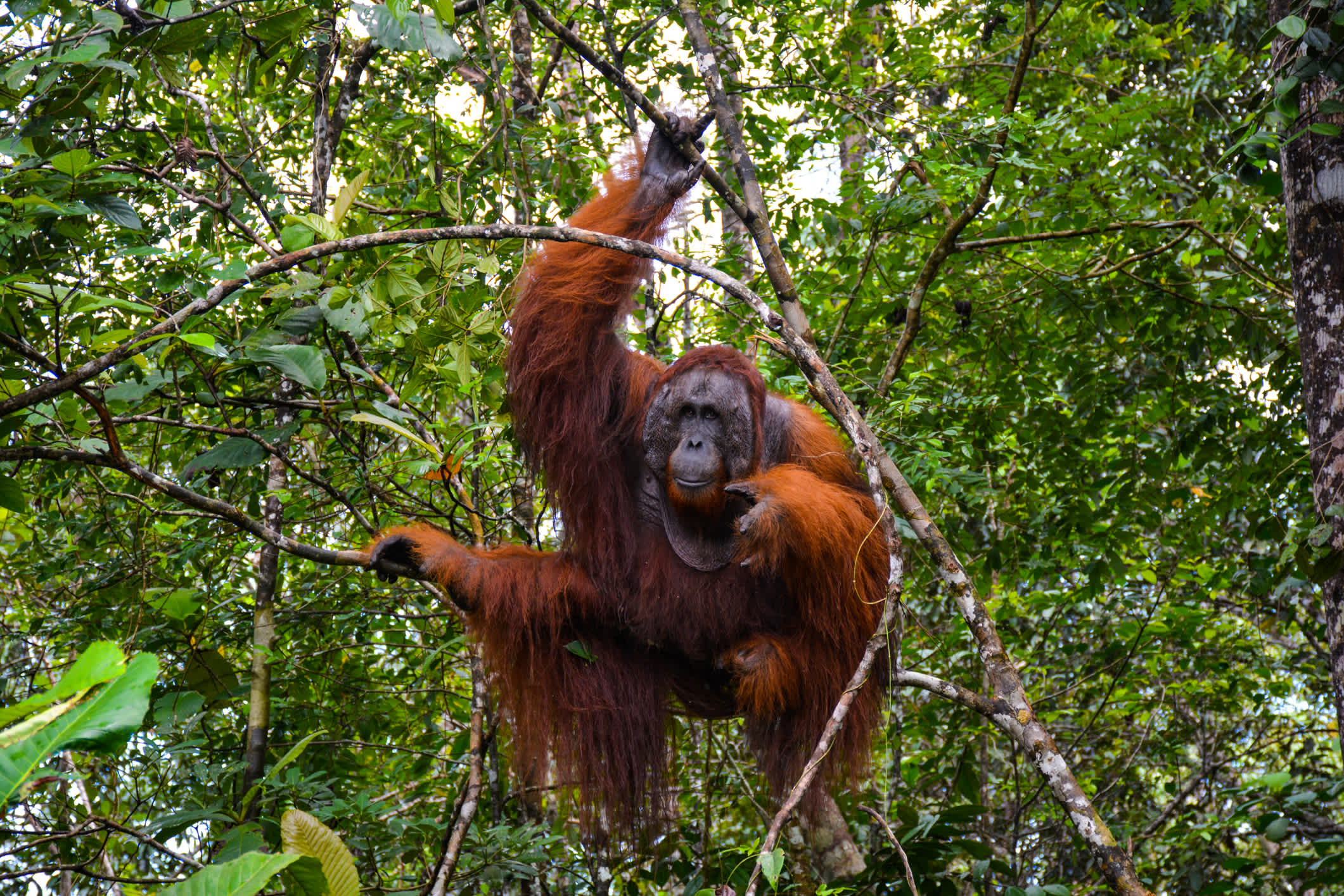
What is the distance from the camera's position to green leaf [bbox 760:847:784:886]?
1.56m

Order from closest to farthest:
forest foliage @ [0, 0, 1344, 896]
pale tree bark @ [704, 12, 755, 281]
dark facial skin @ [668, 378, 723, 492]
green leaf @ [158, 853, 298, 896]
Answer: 1. green leaf @ [158, 853, 298, 896]
2. forest foliage @ [0, 0, 1344, 896]
3. dark facial skin @ [668, 378, 723, 492]
4. pale tree bark @ [704, 12, 755, 281]

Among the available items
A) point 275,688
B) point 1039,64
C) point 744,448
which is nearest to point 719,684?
point 744,448

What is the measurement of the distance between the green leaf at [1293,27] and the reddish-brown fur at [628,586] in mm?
1539

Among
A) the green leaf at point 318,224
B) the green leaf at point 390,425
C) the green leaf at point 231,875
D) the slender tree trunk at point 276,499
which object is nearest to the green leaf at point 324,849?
the green leaf at point 231,875

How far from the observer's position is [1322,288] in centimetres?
262

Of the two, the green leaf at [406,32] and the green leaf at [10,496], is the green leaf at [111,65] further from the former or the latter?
the green leaf at [10,496]

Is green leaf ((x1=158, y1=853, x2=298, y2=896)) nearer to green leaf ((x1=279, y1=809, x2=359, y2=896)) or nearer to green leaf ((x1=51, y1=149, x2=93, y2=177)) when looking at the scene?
green leaf ((x1=279, y1=809, x2=359, y2=896))

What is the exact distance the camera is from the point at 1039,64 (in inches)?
202

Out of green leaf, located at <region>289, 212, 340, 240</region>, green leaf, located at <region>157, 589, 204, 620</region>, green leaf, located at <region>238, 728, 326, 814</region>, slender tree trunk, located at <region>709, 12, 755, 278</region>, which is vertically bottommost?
green leaf, located at <region>238, 728, 326, 814</region>

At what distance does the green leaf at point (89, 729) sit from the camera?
0.90 metres

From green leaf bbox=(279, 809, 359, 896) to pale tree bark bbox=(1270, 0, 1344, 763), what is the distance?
7.59ft

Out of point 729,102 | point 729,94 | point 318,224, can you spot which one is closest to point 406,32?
point 318,224

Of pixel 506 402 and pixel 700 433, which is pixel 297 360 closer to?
pixel 506 402

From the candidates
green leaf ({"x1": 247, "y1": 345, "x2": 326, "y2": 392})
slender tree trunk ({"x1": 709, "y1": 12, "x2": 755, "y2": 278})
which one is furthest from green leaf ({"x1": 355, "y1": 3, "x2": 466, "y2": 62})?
slender tree trunk ({"x1": 709, "y1": 12, "x2": 755, "y2": 278})
